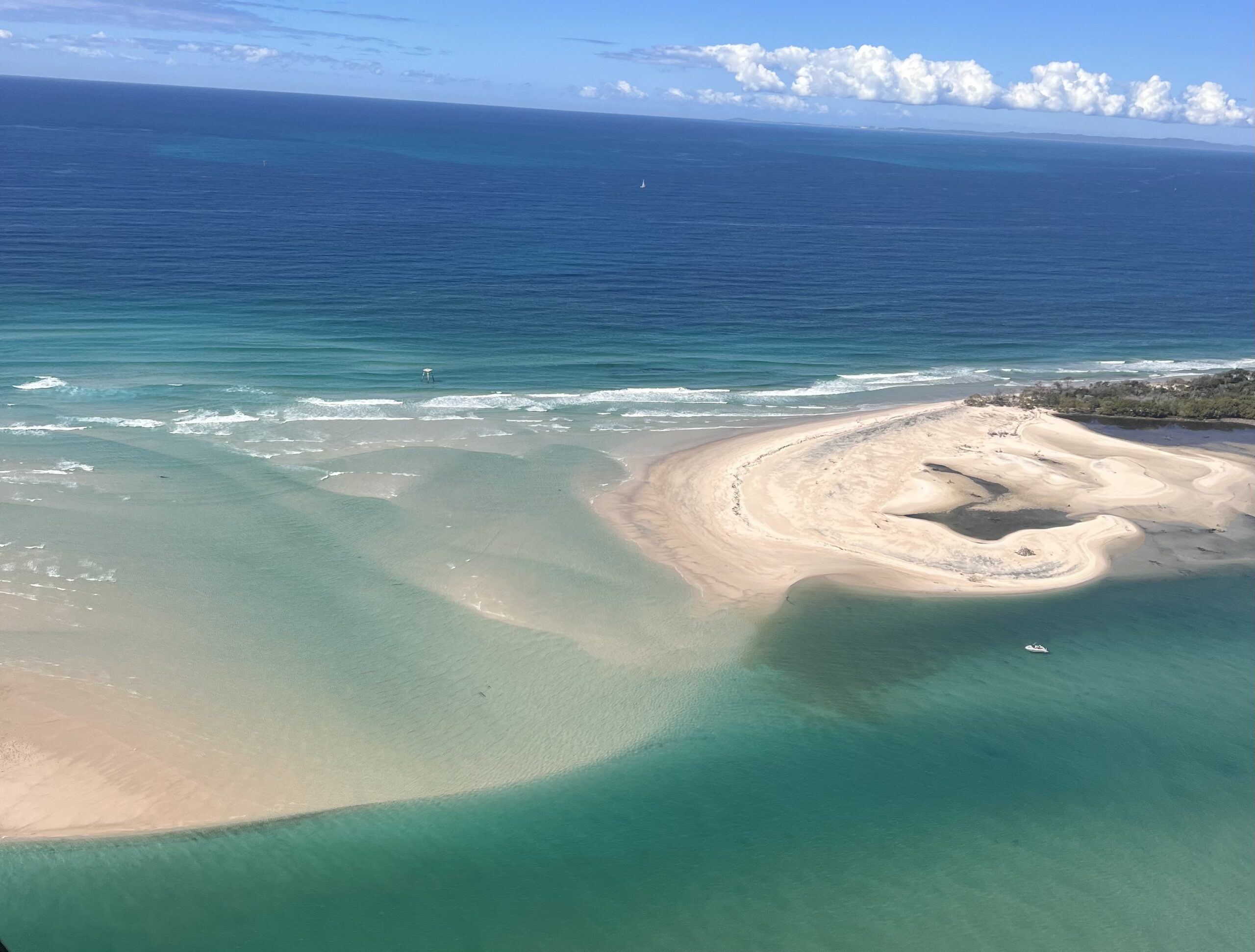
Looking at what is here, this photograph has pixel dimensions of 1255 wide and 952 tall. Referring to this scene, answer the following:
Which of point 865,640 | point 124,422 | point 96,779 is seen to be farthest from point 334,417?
point 865,640

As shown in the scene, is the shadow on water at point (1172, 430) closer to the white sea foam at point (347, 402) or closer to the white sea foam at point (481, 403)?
the white sea foam at point (481, 403)

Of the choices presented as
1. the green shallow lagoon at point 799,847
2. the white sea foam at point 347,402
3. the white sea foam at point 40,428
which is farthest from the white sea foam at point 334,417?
the green shallow lagoon at point 799,847

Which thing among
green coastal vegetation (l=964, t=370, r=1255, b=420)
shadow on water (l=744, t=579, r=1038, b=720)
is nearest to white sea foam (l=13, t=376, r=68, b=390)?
shadow on water (l=744, t=579, r=1038, b=720)

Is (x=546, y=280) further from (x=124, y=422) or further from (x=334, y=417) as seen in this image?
(x=124, y=422)

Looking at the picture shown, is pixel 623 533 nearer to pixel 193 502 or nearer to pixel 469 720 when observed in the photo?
pixel 469 720

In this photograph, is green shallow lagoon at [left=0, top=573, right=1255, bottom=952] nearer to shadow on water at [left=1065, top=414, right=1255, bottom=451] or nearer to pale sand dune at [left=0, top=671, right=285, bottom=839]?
pale sand dune at [left=0, top=671, right=285, bottom=839]

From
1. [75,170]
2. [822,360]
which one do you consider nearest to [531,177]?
[75,170]
